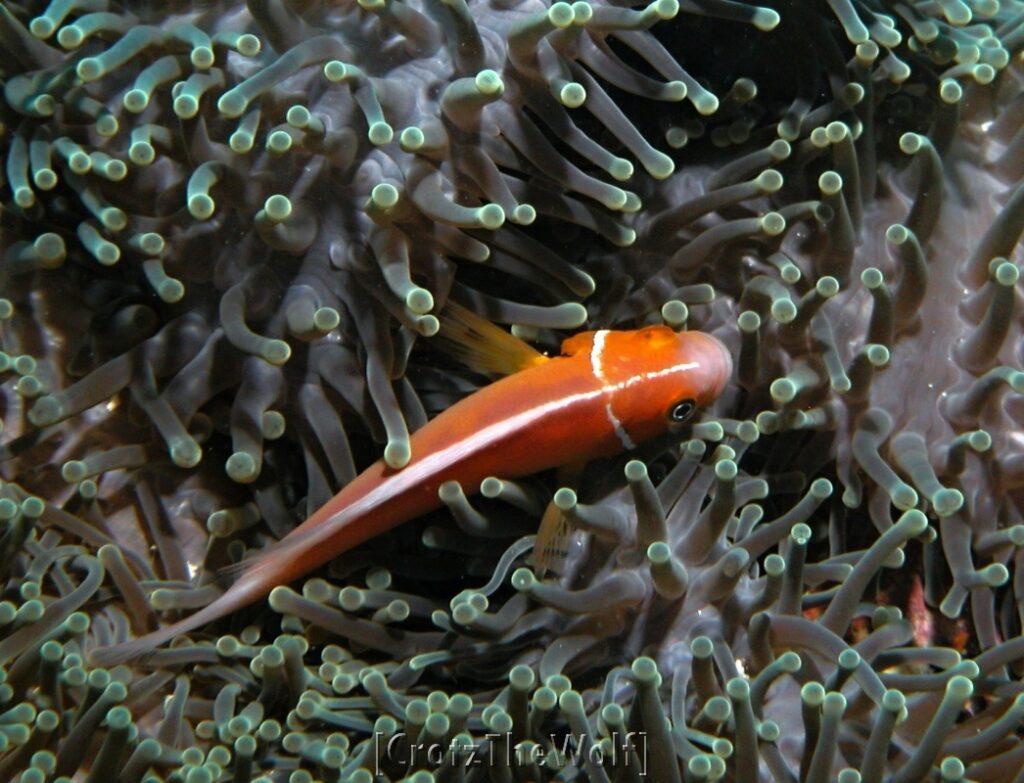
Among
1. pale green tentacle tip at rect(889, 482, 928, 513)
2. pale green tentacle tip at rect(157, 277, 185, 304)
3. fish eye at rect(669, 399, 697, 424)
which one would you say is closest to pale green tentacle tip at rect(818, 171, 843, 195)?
fish eye at rect(669, 399, 697, 424)

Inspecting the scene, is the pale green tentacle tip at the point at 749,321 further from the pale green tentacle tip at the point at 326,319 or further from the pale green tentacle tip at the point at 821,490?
the pale green tentacle tip at the point at 326,319

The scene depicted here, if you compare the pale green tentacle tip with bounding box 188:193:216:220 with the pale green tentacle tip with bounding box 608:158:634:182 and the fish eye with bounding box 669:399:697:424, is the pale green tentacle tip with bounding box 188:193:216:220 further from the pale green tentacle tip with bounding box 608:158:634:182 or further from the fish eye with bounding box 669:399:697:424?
the fish eye with bounding box 669:399:697:424

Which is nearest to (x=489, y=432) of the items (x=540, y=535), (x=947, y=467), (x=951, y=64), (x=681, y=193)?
(x=540, y=535)

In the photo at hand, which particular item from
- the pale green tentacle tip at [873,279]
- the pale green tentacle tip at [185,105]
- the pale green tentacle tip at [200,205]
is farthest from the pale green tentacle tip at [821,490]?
the pale green tentacle tip at [185,105]

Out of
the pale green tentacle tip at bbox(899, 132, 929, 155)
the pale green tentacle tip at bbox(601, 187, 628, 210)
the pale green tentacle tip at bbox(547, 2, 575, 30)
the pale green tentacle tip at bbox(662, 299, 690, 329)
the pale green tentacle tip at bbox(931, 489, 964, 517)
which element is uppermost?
the pale green tentacle tip at bbox(547, 2, 575, 30)

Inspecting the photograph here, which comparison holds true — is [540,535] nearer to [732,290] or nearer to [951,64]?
[732,290]

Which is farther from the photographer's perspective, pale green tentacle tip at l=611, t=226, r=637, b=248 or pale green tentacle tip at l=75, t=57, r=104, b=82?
pale green tentacle tip at l=611, t=226, r=637, b=248

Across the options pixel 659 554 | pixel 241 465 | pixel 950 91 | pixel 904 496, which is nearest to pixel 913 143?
pixel 950 91
